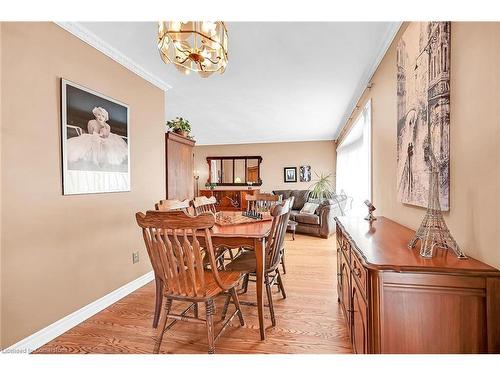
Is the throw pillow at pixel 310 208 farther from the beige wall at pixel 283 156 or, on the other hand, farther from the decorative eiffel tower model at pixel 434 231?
the decorative eiffel tower model at pixel 434 231

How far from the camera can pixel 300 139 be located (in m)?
7.64

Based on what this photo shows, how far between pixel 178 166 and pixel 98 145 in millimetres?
1475

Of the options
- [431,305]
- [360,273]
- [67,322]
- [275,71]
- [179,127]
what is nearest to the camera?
[431,305]

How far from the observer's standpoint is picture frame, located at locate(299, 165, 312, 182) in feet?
25.6

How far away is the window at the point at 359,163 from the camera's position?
3.11 meters

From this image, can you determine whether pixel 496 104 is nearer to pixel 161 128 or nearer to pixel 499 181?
pixel 499 181

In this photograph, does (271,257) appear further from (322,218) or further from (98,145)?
(322,218)

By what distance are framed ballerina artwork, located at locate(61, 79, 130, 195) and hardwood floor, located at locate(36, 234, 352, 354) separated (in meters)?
1.15

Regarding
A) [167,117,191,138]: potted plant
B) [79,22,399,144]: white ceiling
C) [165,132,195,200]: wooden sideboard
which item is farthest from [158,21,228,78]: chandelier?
[167,117,191,138]: potted plant

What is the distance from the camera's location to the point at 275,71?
3.26 meters

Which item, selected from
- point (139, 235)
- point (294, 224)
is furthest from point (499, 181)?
point (294, 224)

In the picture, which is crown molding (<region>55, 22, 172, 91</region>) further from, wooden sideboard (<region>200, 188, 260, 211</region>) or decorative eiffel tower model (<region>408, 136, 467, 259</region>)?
wooden sideboard (<region>200, 188, 260, 211</region>)

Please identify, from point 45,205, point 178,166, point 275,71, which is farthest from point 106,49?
point 275,71

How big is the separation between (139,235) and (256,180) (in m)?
5.30
